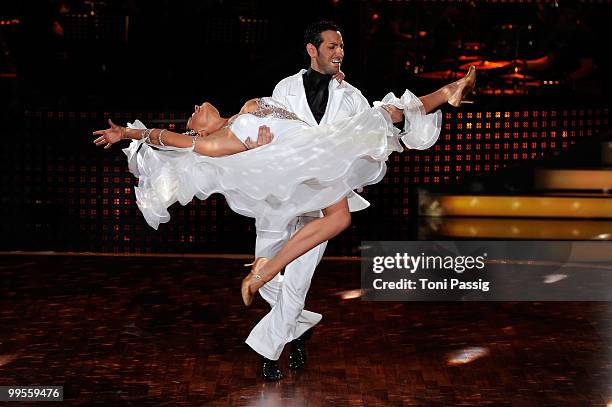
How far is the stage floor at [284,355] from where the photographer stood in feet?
17.5

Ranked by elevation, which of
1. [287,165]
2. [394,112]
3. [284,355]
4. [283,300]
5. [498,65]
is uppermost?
[498,65]

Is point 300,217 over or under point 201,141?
under

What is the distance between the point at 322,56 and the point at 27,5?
6.62 m

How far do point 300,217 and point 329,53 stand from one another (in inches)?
27.8

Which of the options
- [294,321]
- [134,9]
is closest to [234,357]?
[294,321]

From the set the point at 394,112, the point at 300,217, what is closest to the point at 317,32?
the point at 394,112

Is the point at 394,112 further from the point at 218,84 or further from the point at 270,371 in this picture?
the point at 218,84

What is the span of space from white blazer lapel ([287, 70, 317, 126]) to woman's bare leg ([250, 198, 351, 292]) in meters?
0.48

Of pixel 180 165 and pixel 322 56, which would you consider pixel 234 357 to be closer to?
pixel 180 165

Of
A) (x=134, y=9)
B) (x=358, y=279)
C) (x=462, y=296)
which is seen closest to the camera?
(x=462, y=296)

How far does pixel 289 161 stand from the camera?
5348mm

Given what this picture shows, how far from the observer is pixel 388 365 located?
578 cm

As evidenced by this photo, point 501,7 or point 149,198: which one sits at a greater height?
point 501,7

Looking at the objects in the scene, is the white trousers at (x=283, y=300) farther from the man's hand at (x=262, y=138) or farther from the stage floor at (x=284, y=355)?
the man's hand at (x=262, y=138)
